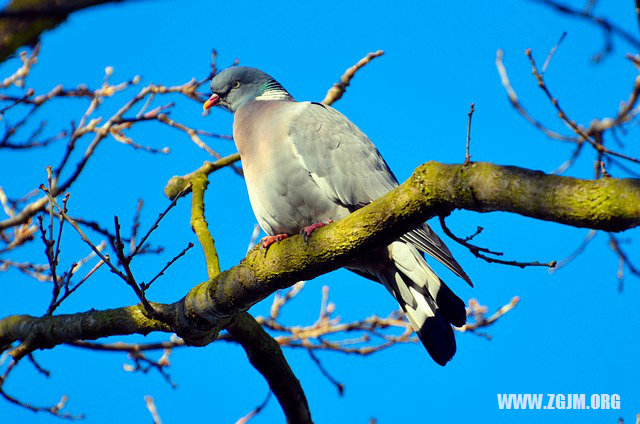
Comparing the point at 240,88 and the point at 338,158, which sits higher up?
the point at 240,88

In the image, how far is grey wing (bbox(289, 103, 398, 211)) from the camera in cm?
430

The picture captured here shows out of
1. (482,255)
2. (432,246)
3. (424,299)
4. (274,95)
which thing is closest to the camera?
(482,255)

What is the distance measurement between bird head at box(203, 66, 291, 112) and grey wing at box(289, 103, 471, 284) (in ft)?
2.17

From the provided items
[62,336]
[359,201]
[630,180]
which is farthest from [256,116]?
[630,180]

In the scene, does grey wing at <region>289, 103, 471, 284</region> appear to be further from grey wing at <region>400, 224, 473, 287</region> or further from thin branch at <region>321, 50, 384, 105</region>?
thin branch at <region>321, 50, 384, 105</region>

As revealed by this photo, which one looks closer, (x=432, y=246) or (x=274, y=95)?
(x=432, y=246)

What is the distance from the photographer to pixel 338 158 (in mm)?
4418

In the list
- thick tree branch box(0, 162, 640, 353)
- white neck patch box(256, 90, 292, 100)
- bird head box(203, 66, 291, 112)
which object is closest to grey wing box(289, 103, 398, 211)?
white neck patch box(256, 90, 292, 100)

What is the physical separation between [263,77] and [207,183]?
919 millimetres

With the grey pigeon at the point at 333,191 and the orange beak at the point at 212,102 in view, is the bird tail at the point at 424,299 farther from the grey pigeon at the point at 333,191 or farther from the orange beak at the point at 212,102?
the orange beak at the point at 212,102

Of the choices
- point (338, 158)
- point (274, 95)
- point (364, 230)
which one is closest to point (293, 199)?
point (338, 158)

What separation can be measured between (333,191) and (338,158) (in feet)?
0.85

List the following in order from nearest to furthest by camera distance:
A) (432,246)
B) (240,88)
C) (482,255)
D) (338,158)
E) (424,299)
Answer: (482,255)
(432,246)
(424,299)
(338,158)
(240,88)

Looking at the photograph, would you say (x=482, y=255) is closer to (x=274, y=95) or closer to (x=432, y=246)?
(x=432, y=246)
